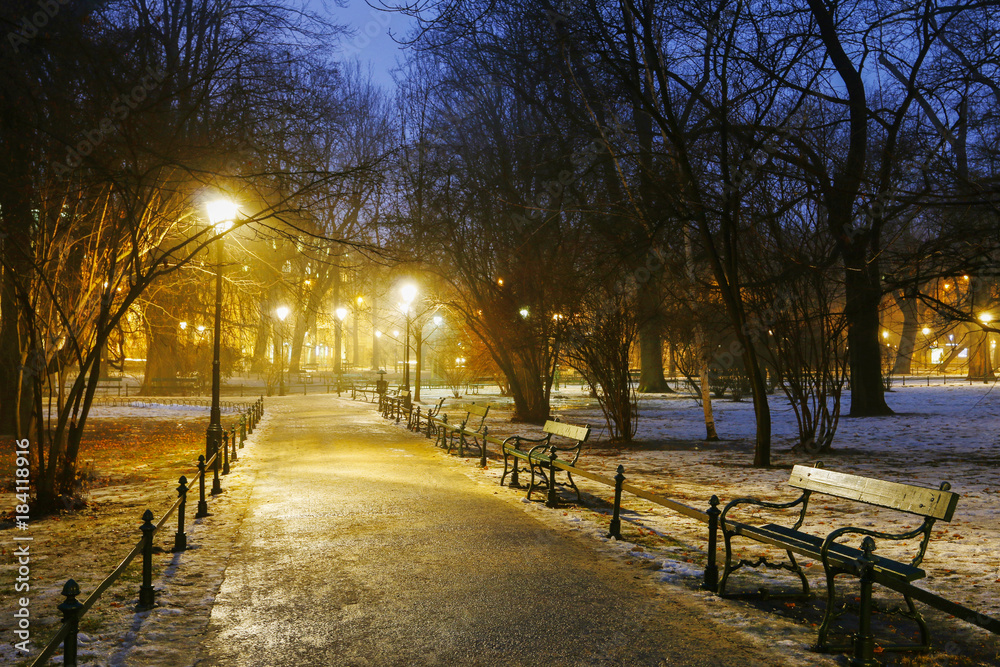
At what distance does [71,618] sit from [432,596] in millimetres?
2860

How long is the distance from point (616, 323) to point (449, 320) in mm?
23672

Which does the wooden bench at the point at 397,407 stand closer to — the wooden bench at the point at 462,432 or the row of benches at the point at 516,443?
the row of benches at the point at 516,443

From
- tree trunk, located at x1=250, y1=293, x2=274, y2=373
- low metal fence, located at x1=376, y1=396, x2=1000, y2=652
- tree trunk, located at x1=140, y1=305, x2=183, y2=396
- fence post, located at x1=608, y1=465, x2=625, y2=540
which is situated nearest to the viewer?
low metal fence, located at x1=376, y1=396, x2=1000, y2=652

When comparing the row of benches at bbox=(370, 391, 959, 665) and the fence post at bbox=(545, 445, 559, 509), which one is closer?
the row of benches at bbox=(370, 391, 959, 665)

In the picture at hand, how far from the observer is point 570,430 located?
12039mm

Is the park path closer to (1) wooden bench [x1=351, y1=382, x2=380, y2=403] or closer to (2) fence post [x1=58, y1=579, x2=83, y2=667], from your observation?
(2) fence post [x1=58, y1=579, x2=83, y2=667]

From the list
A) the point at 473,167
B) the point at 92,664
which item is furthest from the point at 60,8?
the point at 473,167

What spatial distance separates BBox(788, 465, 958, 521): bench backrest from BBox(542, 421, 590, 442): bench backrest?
4360mm

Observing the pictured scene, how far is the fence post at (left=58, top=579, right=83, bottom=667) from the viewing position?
12.4 ft

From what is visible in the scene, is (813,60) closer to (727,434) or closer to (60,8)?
(727,434)

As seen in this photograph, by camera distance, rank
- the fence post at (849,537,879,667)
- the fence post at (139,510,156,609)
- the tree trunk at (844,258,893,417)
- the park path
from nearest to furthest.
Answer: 1. the fence post at (849,537,879,667)
2. the park path
3. the fence post at (139,510,156,609)
4. the tree trunk at (844,258,893,417)

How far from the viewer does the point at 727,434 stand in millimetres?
20641

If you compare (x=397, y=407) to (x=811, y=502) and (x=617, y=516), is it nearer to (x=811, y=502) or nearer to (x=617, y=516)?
(x=811, y=502)

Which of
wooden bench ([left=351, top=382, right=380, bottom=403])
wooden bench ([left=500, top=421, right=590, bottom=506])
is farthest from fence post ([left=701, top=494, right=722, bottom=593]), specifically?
wooden bench ([left=351, top=382, right=380, bottom=403])
